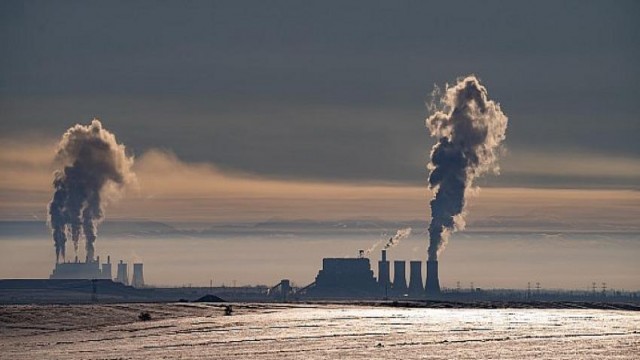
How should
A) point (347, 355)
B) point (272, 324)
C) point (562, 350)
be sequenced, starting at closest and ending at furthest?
point (347, 355)
point (562, 350)
point (272, 324)

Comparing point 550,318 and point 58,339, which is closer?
point 58,339

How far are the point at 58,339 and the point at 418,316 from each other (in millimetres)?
59113

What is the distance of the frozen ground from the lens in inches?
3834

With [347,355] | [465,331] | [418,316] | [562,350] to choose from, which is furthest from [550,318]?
[347,355]

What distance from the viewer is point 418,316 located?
6501 inches

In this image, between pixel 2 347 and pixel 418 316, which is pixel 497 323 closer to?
pixel 418 316

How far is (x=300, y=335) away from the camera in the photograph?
118875mm

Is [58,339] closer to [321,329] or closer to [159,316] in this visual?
[321,329]

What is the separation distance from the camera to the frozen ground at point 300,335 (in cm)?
9738

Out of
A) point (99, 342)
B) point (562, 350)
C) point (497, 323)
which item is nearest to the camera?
point (562, 350)

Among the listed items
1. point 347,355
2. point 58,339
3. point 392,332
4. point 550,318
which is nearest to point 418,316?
point 550,318

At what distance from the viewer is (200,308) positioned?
176750mm

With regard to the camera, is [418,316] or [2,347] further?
[418,316]

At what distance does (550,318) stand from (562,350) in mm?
63247
